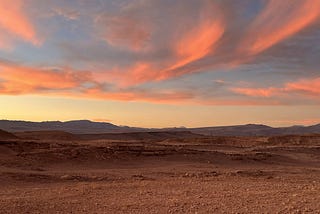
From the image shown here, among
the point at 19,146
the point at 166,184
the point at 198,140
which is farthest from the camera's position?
the point at 198,140

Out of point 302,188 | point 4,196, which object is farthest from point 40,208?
point 302,188

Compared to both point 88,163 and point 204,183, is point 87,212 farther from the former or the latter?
point 88,163

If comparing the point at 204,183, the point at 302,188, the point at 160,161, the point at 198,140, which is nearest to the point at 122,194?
the point at 204,183

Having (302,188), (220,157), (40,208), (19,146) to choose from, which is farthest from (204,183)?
(19,146)

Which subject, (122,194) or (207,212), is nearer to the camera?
(207,212)

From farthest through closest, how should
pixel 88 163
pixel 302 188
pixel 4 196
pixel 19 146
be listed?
pixel 19 146 < pixel 88 163 < pixel 302 188 < pixel 4 196

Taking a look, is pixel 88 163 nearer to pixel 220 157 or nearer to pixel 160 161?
pixel 160 161

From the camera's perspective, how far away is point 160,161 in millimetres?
27453

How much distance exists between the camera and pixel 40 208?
10.9m

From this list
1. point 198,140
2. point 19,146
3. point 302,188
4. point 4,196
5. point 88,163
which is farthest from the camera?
point 198,140

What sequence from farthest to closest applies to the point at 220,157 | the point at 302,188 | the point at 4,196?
1. the point at 220,157
2. the point at 302,188
3. the point at 4,196

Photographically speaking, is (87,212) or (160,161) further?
(160,161)

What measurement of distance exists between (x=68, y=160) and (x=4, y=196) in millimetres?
12632

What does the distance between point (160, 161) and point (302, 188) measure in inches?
543
